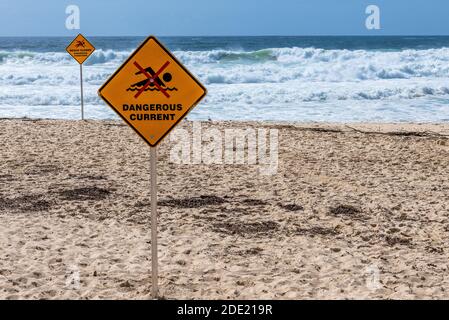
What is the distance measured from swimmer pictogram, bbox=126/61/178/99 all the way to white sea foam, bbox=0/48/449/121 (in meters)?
13.2

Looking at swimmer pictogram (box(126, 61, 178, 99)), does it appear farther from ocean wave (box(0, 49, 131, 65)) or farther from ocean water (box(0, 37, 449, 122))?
ocean wave (box(0, 49, 131, 65))

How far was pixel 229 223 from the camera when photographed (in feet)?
23.6

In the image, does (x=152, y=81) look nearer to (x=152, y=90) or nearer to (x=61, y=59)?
(x=152, y=90)

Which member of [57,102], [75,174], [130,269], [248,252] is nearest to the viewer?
[130,269]

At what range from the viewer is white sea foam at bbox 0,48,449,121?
765 inches

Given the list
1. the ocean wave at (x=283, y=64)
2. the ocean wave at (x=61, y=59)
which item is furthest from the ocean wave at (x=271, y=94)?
the ocean wave at (x=61, y=59)

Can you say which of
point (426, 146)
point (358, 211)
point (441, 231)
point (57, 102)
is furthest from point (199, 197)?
point (57, 102)

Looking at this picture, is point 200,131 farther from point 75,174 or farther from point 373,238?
point 373,238

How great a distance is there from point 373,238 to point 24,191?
4709 millimetres

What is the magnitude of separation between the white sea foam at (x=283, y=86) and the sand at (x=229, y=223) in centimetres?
713

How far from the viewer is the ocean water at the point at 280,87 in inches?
750

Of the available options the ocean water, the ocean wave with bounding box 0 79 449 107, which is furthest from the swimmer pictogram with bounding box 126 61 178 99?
the ocean wave with bounding box 0 79 449 107

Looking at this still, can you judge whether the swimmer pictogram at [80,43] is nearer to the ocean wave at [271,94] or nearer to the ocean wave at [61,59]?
the ocean wave at [271,94]

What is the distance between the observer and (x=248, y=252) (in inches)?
243
